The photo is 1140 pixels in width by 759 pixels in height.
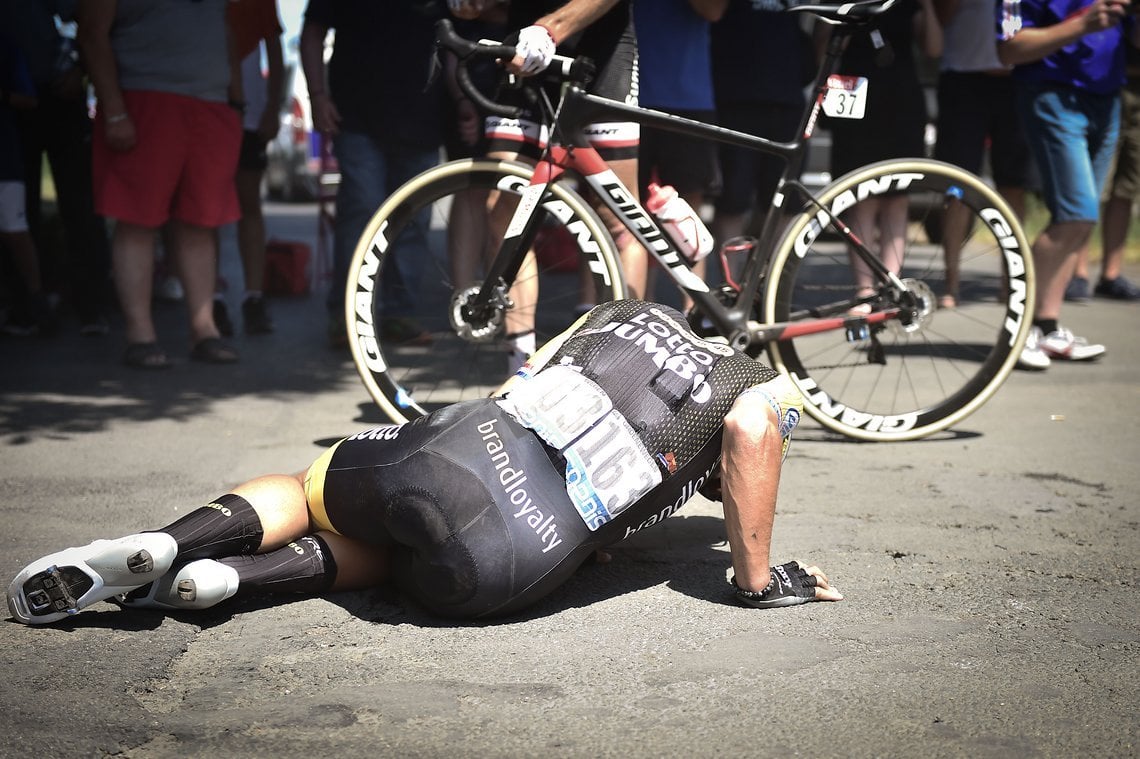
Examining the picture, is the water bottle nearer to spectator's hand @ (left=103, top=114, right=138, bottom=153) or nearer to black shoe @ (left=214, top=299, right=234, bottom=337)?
spectator's hand @ (left=103, top=114, right=138, bottom=153)

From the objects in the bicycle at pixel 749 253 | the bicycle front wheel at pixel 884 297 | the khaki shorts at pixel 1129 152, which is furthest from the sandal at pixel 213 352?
the khaki shorts at pixel 1129 152

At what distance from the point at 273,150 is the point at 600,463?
54.3 ft

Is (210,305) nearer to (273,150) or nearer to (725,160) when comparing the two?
(725,160)

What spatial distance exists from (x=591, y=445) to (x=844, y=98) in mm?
2072

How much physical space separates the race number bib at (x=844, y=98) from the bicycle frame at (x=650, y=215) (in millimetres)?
31

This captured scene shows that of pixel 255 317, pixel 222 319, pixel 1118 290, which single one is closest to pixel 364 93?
pixel 255 317

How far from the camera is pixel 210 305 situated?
639 centimetres

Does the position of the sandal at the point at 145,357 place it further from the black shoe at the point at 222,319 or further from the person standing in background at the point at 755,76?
the person standing in background at the point at 755,76

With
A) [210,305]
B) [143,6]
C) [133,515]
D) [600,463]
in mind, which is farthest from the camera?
[210,305]

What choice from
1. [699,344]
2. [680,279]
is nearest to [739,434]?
[699,344]

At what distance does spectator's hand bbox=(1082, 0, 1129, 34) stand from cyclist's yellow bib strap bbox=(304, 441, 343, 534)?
4.01 meters

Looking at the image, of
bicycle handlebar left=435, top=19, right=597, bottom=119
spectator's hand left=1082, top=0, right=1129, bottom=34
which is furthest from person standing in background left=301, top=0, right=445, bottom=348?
spectator's hand left=1082, top=0, right=1129, bottom=34

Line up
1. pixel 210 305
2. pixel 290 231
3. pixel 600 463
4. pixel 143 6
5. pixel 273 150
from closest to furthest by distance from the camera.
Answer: pixel 600 463 < pixel 143 6 < pixel 210 305 < pixel 290 231 < pixel 273 150

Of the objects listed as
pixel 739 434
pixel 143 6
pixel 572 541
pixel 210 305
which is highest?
pixel 143 6
